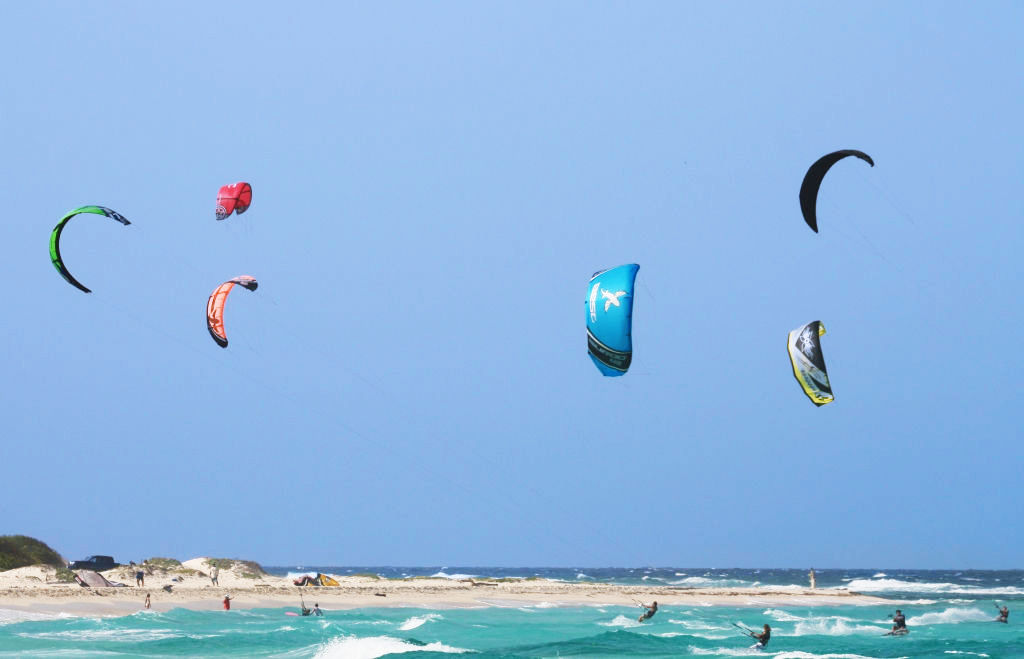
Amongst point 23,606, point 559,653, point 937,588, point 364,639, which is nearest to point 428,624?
point 364,639

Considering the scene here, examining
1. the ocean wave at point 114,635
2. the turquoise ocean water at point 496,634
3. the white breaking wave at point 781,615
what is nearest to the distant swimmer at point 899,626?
the turquoise ocean water at point 496,634

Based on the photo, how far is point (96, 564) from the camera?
40562mm

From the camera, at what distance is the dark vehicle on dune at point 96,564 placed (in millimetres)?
40156

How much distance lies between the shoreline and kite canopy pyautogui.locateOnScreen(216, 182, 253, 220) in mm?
11691

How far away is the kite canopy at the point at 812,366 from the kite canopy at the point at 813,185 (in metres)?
2.21

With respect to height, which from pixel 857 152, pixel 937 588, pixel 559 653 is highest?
pixel 857 152

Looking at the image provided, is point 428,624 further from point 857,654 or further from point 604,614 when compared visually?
point 857,654

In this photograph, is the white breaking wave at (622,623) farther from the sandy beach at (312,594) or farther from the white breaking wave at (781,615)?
the sandy beach at (312,594)

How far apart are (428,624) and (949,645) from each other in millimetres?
13852

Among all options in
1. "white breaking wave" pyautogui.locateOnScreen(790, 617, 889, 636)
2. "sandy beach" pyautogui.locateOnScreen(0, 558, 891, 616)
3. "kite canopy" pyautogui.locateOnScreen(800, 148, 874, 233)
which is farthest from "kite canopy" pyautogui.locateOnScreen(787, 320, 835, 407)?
"sandy beach" pyautogui.locateOnScreen(0, 558, 891, 616)

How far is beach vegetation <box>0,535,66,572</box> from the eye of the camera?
131 ft

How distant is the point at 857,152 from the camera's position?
2002cm

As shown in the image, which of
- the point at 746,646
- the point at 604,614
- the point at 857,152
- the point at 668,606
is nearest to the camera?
the point at 857,152

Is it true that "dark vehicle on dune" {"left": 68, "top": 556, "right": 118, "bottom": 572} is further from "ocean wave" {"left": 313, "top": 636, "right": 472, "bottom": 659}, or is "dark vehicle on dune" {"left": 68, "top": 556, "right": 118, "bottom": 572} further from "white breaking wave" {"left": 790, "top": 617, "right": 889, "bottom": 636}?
"white breaking wave" {"left": 790, "top": 617, "right": 889, "bottom": 636}
